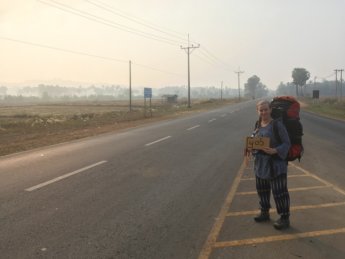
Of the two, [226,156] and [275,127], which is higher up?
[275,127]

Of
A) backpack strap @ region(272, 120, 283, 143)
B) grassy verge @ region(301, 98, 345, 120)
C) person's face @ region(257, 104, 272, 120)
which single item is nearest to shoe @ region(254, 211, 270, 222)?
backpack strap @ region(272, 120, 283, 143)

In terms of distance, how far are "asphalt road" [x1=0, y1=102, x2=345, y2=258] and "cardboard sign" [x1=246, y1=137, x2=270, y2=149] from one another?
114 cm

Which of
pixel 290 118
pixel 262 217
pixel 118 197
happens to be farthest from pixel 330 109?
pixel 290 118

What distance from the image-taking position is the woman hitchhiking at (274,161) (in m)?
5.84

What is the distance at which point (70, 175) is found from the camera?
31.8 ft

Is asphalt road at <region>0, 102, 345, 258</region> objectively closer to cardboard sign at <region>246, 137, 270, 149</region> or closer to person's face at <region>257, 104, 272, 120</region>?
cardboard sign at <region>246, 137, 270, 149</region>

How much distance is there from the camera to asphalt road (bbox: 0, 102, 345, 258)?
5312 mm

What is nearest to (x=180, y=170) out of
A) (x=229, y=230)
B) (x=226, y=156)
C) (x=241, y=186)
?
(x=241, y=186)

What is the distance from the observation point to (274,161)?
5984 mm

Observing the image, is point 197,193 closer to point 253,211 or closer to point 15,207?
point 253,211

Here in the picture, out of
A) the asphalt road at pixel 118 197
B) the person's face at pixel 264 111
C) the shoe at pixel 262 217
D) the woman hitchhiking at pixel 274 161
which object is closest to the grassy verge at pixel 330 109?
the asphalt road at pixel 118 197

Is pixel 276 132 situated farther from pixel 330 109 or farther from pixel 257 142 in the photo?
pixel 330 109

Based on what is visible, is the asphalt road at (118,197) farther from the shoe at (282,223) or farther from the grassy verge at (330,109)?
the grassy verge at (330,109)

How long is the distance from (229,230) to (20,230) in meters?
2.71
